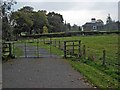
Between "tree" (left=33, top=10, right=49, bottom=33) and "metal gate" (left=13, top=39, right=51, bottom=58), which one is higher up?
"tree" (left=33, top=10, right=49, bottom=33)

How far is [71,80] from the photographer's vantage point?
1226 centimetres

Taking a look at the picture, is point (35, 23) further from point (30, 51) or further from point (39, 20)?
point (30, 51)

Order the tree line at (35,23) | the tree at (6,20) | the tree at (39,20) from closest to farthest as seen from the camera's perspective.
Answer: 1. the tree at (6,20)
2. the tree line at (35,23)
3. the tree at (39,20)

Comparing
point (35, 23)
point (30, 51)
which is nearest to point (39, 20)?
point (35, 23)

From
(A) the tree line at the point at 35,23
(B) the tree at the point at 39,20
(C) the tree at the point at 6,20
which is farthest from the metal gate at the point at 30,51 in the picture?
(B) the tree at the point at 39,20

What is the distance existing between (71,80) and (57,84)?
1249 millimetres

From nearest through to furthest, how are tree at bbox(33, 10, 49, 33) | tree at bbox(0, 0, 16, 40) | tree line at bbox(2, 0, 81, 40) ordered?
tree at bbox(0, 0, 16, 40)
tree line at bbox(2, 0, 81, 40)
tree at bbox(33, 10, 49, 33)

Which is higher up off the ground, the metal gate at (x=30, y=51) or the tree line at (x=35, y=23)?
the tree line at (x=35, y=23)

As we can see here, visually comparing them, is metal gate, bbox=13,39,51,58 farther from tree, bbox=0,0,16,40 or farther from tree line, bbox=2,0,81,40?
tree line, bbox=2,0,81,40

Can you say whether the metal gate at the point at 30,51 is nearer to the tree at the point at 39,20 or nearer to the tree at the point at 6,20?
the tree at the point at 6,20

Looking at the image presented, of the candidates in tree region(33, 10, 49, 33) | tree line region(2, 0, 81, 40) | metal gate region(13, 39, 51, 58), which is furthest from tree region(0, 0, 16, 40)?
tree region(33, 10, 49, 33)

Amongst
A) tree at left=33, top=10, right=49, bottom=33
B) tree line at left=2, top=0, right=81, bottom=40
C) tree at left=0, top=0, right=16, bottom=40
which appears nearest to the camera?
tree at left=0, top=0, right=16, bottom=40

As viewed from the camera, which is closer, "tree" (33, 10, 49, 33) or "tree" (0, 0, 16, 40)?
"tree" (0, 0, 16, 40)

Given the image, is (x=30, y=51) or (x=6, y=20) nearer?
(x=6, y=20)
